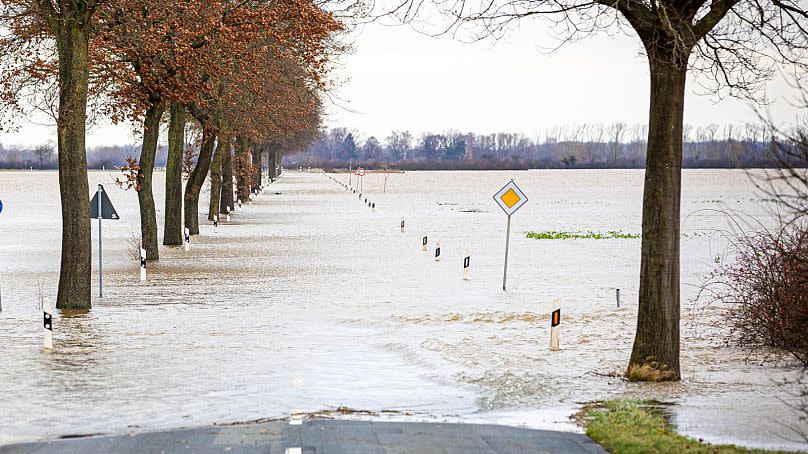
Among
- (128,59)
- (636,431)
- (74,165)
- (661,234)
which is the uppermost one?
(128,59)

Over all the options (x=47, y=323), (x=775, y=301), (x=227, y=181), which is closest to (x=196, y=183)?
(x=227, y=181)

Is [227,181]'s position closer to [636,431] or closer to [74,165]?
[74,165]

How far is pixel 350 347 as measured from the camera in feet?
58.3

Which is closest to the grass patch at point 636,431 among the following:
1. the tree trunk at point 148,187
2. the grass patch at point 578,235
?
the tree trunk at point 148,187

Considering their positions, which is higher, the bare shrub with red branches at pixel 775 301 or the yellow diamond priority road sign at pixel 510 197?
the yellow diamond priority road sign at pixel 510 197

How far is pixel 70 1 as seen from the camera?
802 inches

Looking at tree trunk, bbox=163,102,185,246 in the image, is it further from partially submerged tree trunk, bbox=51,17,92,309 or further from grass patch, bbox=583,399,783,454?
grass patch, bbox=583,399,783,454

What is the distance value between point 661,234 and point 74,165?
39.2ft

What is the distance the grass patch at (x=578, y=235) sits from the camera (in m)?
47.2

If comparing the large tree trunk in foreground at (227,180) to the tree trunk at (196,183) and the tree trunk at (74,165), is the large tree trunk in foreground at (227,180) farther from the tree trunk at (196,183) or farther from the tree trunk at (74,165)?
the tree trunk at (74,165)

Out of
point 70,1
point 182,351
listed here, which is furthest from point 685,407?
point 70,1

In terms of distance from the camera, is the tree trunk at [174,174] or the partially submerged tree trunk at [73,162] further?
the tree trunk at [174,174]

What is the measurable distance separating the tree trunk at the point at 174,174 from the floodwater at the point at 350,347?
1.84 m

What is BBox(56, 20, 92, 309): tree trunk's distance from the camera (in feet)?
68.2
